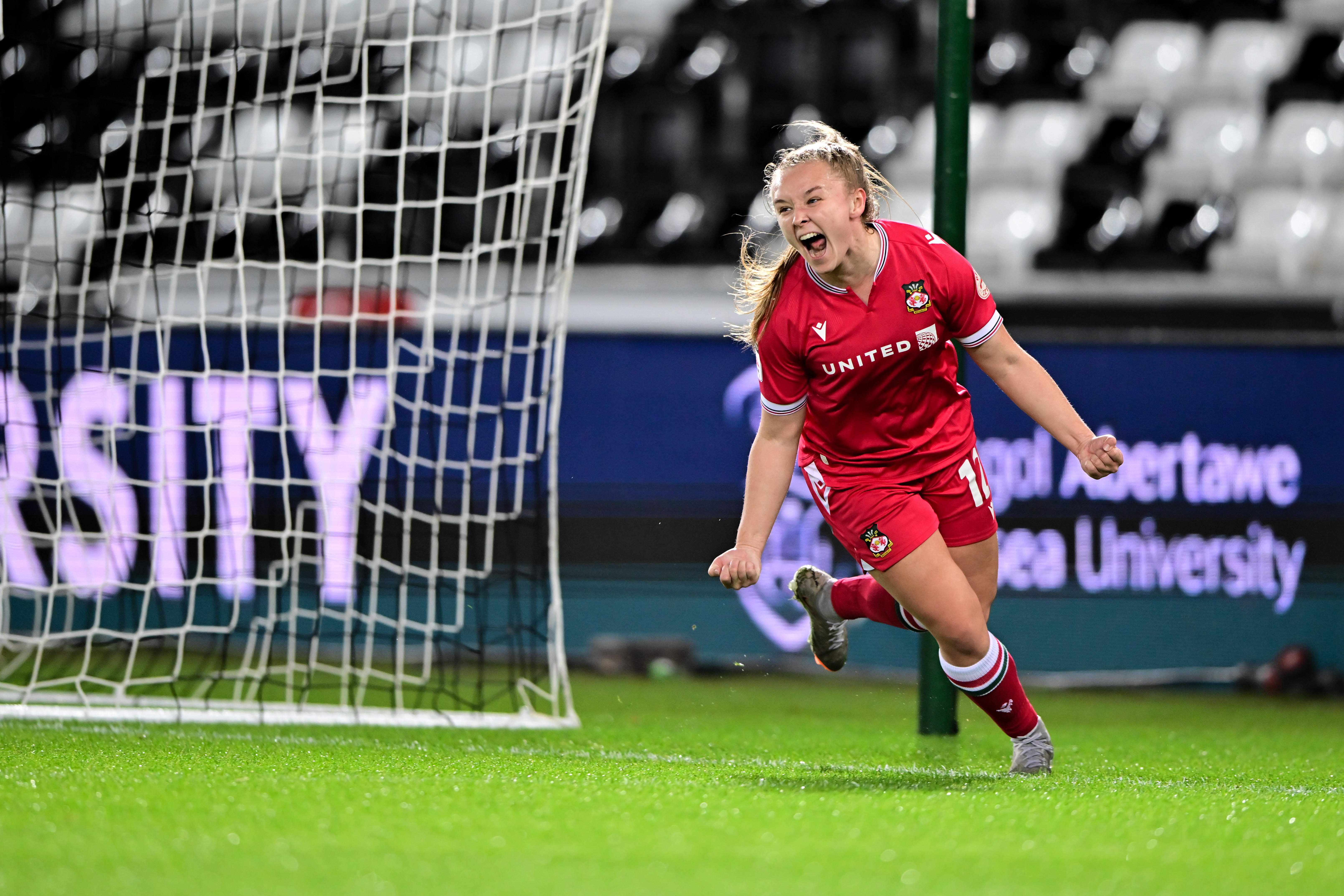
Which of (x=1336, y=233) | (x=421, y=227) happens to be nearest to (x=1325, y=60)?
(x=1336, y=233)

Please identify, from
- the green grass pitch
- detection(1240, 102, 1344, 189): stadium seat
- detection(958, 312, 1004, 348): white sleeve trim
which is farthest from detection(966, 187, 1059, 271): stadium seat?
detection(958, 312, 1004, 348): white sleeve trim

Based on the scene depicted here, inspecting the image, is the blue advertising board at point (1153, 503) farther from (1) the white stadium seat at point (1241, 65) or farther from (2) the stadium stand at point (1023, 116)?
(1) the white stadium seat at point (1241, 65)

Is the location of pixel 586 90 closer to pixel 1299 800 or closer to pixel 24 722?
pixel 24 722

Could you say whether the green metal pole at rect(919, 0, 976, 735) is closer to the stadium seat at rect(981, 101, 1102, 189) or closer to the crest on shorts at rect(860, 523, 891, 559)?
the crest on shorts at rect(860, 523, 891, 559)

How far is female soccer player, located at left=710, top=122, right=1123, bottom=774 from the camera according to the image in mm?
3318

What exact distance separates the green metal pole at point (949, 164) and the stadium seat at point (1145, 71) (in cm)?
447

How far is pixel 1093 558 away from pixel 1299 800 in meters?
3.00

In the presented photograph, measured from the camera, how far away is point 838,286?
11.0 feet

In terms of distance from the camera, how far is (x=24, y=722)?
426cm

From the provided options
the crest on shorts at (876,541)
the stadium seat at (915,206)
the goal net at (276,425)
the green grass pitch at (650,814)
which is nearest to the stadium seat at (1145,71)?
the stadium seat at (915,206)

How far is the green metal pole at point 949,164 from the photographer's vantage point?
173 inches

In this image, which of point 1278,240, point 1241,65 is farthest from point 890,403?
point 1241,65

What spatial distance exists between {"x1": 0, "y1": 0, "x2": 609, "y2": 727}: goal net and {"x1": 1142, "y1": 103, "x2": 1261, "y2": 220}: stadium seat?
345 cm

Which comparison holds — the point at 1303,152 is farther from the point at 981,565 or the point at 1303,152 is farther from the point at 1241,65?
the point at 981,565
